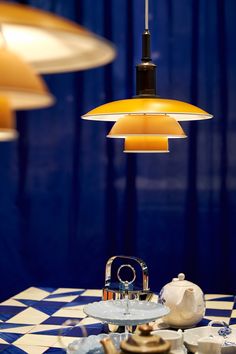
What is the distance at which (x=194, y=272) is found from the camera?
9.82 feet

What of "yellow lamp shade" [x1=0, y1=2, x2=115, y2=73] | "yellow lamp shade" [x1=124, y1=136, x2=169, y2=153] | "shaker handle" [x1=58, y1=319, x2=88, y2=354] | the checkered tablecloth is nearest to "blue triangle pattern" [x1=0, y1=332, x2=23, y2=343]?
the checkered tablecloth

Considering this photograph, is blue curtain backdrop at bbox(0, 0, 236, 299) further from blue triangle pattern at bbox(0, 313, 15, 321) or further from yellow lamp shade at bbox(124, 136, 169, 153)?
yellow lamp shade at bbox(124, 136, 169, 153)

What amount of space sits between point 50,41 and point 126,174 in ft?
7.25

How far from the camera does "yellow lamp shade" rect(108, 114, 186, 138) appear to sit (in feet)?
5.43

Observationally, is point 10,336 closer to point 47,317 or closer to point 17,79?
point 47,317

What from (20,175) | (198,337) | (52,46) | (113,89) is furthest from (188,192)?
(52,46)

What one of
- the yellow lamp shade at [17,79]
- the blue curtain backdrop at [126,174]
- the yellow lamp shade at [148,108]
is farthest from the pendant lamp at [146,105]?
the blue curtain backdrop at [126,174]

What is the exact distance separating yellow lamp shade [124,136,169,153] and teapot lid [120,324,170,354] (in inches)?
28.7

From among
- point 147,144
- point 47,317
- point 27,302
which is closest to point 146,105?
point 147,144

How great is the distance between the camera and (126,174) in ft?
10.0

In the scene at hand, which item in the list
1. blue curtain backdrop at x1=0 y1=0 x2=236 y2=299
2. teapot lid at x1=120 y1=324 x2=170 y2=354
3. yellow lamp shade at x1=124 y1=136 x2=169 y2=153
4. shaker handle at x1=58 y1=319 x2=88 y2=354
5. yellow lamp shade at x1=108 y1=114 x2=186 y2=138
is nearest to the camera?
teapot lid at x1=120 y1=324 x2=170 y2=354

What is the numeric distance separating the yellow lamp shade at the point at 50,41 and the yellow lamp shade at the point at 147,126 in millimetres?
762

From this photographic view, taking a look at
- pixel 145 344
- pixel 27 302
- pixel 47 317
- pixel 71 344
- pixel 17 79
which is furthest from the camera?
pixel 27 302

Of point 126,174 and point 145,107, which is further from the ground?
point 145,107
